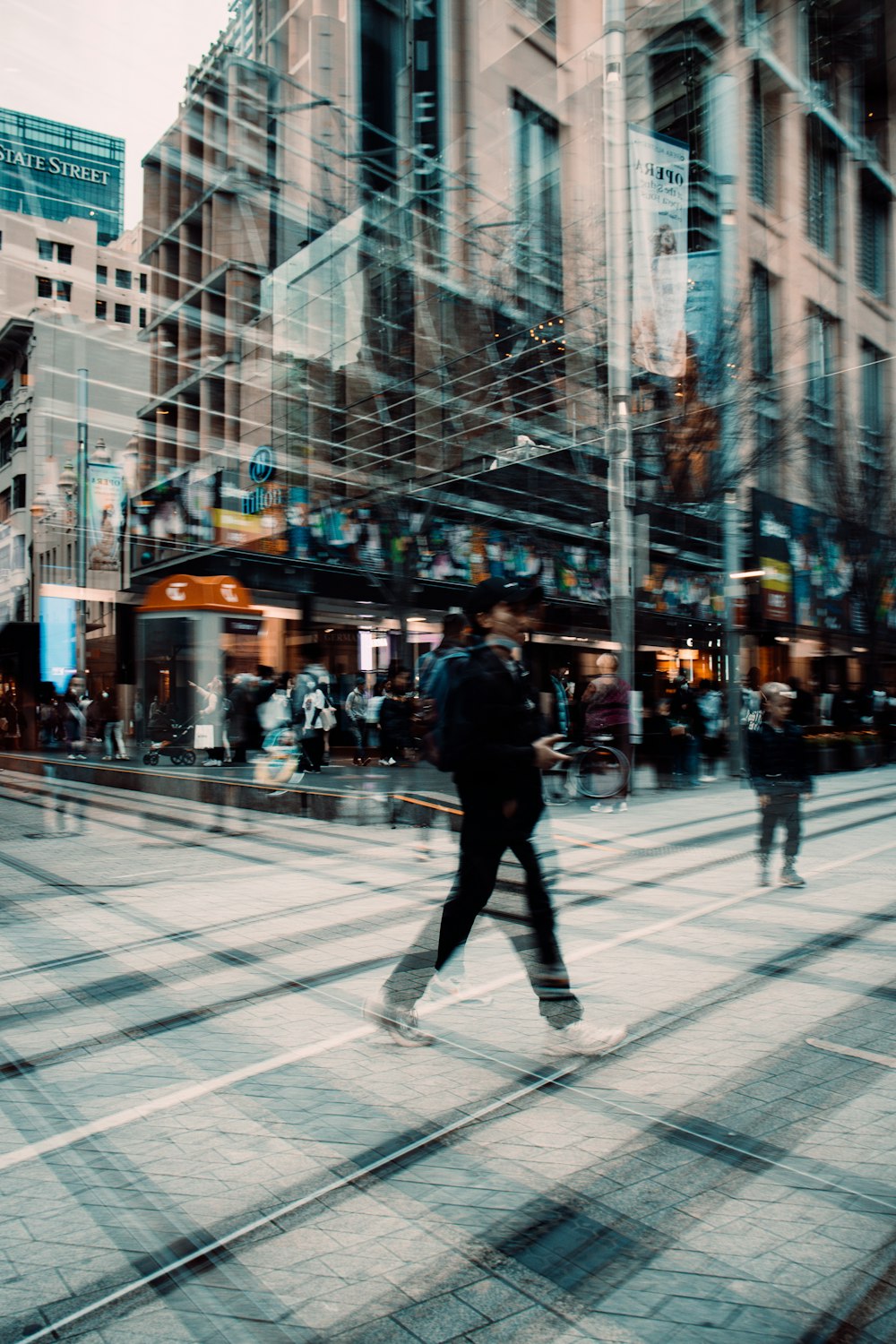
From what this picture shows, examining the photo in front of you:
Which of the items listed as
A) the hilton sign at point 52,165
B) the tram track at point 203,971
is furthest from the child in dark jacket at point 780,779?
the hilton sign at point 52,165

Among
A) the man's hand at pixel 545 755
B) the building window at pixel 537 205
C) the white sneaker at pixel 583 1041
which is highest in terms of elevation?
the building window at pixel 537 205

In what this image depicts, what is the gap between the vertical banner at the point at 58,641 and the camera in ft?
113

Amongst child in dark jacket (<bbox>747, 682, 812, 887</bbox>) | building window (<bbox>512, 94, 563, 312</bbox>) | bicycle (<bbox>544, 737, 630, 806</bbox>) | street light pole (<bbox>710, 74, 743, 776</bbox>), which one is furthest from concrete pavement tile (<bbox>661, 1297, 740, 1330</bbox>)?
building window (<bbox>512, 94, 563, 312</bbox>)

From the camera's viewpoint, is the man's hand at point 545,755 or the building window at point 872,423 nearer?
the man's hand at point 545,755

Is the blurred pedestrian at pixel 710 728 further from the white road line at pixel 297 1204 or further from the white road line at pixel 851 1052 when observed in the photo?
the white road line at pixel 297 1204

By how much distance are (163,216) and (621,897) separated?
4146 cm

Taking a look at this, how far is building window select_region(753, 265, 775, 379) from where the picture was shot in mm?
20938

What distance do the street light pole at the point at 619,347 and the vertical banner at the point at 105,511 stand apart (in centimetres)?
2158

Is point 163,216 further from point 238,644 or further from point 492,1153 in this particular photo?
point 492,1153

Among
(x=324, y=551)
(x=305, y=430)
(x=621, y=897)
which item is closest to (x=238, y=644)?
(x=324, y=551)

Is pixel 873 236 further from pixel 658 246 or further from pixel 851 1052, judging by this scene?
pixel 851 1052

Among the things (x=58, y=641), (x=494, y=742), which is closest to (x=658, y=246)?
(x=494, y=742)

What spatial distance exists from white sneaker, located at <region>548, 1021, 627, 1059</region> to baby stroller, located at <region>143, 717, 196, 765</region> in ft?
58.1

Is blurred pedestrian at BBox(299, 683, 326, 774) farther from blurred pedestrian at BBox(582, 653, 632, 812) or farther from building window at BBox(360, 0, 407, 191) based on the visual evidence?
building window at BBox(360, 0, 407, 191)
